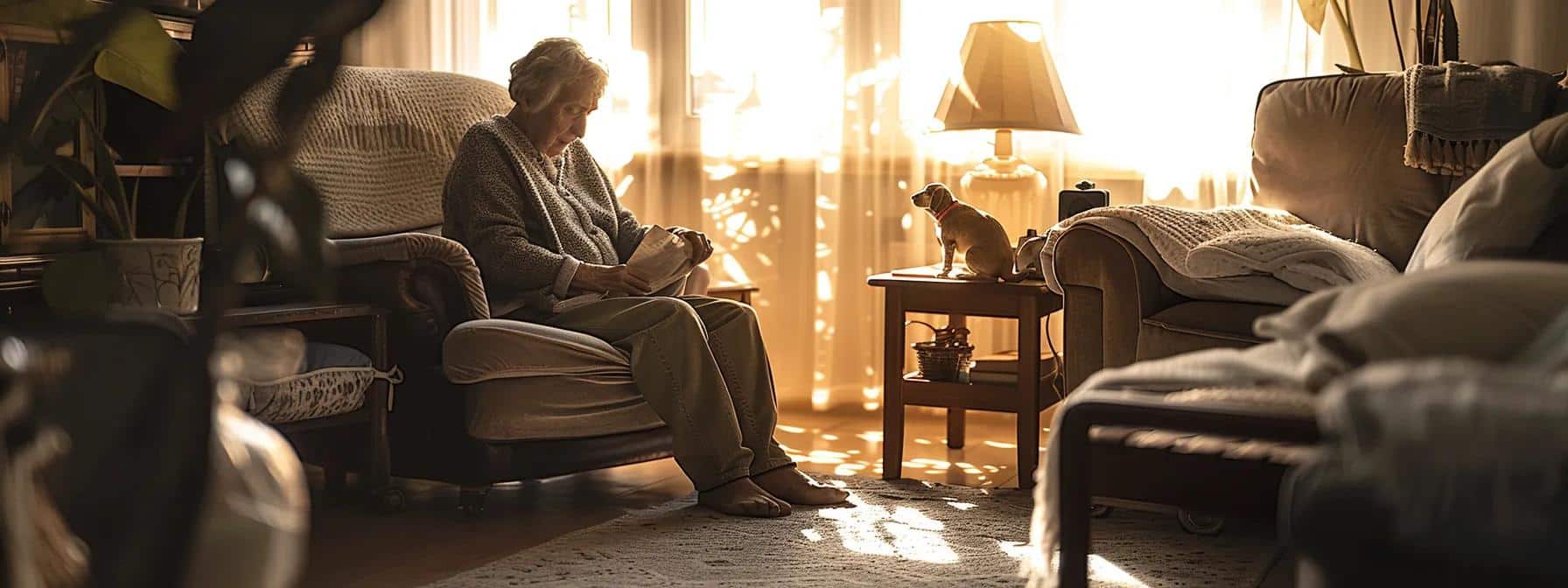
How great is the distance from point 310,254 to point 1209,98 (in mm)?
3099

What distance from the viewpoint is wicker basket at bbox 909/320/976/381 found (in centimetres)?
320

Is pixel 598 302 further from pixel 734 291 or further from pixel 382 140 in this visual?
pixel 382 140

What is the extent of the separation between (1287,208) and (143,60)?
2200 mm

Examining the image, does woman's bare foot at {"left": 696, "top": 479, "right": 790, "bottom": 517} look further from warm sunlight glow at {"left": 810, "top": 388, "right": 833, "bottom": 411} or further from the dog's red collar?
warm sunlight glow at {"left": 810, "top": 388, "right": 833, "bottom": 411}

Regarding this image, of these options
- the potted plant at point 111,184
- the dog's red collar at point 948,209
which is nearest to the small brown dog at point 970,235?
the dog's red collar at point 948,209

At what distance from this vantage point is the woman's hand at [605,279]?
2830 millimetres

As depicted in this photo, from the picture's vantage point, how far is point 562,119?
9.56 feet

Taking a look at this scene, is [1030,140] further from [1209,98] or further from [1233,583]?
[1233,583]

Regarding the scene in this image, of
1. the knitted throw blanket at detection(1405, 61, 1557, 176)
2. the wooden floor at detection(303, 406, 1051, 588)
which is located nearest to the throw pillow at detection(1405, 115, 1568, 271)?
the knitted throw blanket at detection(1405, 61, 1557, 176)

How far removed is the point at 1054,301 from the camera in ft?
10.0

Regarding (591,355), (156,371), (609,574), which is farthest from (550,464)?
(156,371)

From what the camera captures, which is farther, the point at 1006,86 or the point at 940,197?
the point at 1006,86

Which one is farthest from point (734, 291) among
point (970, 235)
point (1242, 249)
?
point (1242, 249)

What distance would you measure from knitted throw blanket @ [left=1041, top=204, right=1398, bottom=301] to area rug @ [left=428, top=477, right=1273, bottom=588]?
1.52 ft
